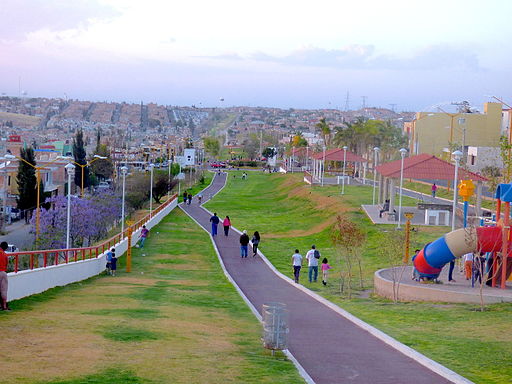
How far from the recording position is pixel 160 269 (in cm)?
2772

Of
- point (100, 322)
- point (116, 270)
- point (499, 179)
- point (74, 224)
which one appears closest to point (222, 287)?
point (116, 270)

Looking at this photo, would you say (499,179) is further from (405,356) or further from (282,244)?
(405,356)

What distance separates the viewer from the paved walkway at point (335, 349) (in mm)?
11242

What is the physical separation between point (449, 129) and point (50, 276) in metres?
77.3

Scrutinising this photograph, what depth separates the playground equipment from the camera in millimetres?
20044

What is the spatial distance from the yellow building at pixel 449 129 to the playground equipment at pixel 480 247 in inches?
2740

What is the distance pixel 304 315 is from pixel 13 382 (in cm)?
897

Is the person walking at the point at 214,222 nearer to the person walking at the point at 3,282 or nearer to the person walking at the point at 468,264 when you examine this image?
the person walking at the point at 468,264

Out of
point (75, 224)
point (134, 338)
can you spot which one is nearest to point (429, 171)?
point (75, 224)

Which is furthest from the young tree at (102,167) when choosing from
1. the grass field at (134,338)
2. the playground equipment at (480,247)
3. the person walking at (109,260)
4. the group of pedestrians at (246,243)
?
the playground equipment at (480,247)

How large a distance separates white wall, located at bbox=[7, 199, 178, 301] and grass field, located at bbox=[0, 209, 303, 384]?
267 mm

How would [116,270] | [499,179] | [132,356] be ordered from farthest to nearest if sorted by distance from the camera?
[499,179] → [116,270] → [132,356]

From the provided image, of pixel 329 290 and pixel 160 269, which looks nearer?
pixel 329 290

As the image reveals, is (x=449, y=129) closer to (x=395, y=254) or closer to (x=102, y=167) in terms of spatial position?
(x=102, y=167)
